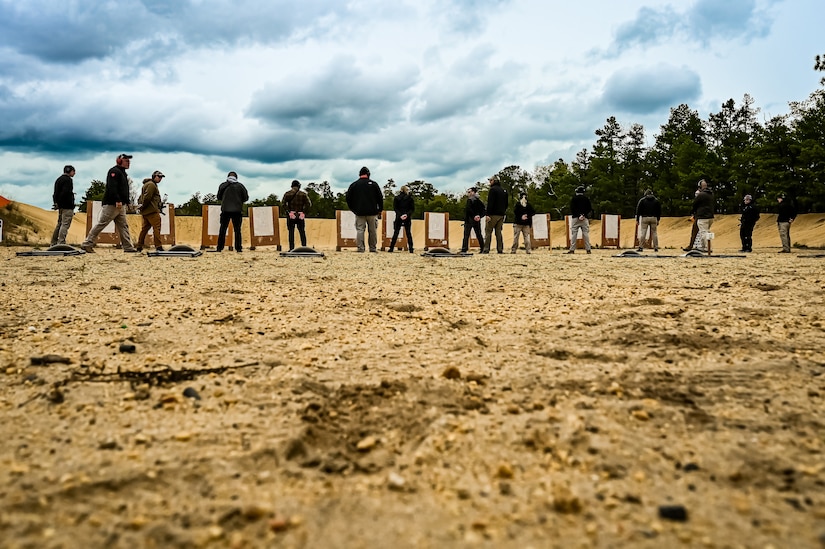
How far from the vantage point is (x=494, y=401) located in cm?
273

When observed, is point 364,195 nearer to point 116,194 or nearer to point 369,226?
point 369,226

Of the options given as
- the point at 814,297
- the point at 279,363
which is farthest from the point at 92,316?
the point at 814,297

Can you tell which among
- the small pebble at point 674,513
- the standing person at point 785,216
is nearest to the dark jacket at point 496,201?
the standing person at point 785,216

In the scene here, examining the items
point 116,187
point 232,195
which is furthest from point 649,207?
point 116,187

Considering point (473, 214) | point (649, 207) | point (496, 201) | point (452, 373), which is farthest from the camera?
point (649, 207)

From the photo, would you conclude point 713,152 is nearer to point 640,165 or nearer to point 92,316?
point 640,165

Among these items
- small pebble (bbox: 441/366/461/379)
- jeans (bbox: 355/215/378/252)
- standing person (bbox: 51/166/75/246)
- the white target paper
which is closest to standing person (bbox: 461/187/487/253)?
jeans (bbox: 355/215/378/252)

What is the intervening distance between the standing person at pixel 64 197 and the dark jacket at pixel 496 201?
10596 mm

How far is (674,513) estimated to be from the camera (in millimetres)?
1723

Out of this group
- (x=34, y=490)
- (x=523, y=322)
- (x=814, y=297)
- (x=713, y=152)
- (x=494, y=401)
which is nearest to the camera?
(x=34, y=490)

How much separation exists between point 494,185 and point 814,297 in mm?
10060

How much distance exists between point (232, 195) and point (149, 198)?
1890mm

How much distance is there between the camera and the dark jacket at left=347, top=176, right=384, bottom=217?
1420cm

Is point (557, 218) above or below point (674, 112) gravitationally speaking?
below
